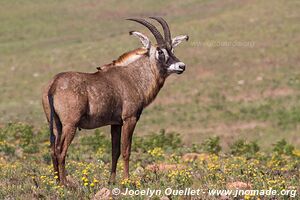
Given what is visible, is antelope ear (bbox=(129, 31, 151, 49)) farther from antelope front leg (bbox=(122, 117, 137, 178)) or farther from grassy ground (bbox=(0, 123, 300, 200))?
grassy ground (bbox=(0, 123, 300, 200))

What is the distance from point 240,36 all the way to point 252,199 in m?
47.8

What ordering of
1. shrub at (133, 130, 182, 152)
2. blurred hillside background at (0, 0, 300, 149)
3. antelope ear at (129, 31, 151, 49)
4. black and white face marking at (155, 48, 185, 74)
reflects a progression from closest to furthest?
antelope ear at (129, 31, 151, 49)
black and white face marking at (155, 48, 185, 74)
shrub at (133, 130, 182, 152)
blurred hillside background at (0, 0, 300, 149)

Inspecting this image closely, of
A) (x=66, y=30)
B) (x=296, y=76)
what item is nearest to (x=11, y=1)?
(x=66, y=30)

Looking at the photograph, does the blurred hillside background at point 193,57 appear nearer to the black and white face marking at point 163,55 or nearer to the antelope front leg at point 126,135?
the black and white face marking at point 163,55

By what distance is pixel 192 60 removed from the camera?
48938mm

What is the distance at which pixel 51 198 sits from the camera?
9086 mm

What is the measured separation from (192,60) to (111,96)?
126 ft

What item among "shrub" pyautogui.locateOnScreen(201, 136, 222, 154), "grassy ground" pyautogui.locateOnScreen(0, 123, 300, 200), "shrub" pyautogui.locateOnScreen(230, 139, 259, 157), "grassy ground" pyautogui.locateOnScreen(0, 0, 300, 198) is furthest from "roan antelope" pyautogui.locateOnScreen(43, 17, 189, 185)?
"shrub" pyautogui.locateOnScreen(230, 139, 259, 157)

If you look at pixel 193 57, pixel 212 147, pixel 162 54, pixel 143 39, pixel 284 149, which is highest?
pixel 143 39

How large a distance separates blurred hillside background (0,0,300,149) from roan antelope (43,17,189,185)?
47.2ft

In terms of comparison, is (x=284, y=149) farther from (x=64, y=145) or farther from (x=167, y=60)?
(x=64, y=145)

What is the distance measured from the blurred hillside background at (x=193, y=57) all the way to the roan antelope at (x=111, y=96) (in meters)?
14.4

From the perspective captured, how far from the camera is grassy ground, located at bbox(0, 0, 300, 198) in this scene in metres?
32.1

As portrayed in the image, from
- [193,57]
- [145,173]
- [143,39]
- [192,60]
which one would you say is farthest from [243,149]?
[193,57]
